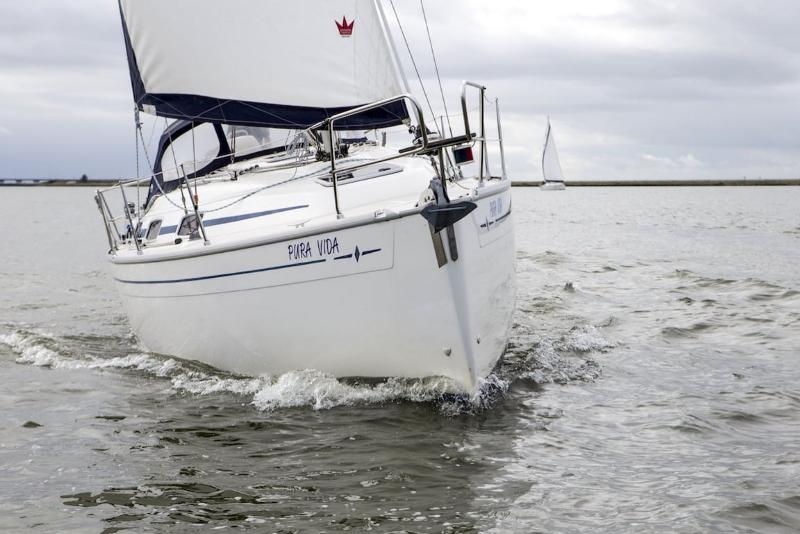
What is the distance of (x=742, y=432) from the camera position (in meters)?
6.68

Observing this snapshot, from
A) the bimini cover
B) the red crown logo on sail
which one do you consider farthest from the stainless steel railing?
the red crown logo on sail

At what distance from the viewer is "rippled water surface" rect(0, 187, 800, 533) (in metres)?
5.13

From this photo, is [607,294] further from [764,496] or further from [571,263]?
[764,496]

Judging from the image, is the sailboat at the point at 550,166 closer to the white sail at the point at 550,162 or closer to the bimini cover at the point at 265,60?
the white sail at the point at 550,162

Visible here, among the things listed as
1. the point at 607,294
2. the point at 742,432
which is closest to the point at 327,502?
the point at 742,432

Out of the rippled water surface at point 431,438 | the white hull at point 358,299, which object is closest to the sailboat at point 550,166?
the rippled water surface at point 431,438

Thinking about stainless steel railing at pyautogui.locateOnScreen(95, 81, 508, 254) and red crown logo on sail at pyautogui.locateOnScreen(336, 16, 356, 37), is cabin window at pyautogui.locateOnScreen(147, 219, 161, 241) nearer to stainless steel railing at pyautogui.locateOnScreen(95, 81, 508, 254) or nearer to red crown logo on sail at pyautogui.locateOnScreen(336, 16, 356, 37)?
stainless steel railing at pyautogui.locateOnScreen(95, 81, 508, 254)

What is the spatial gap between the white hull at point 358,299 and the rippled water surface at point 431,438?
0.30 m

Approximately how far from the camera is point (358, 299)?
675 centimetres

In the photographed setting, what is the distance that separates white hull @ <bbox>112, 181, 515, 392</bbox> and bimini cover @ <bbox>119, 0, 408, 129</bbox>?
1.74 meters

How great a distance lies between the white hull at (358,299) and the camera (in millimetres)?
6543

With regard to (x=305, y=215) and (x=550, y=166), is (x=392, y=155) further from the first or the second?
(x=550, y=166)

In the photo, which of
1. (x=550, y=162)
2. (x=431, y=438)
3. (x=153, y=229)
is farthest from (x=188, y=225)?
(x=550, y=162)

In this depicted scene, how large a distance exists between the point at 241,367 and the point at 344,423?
4.90ft
